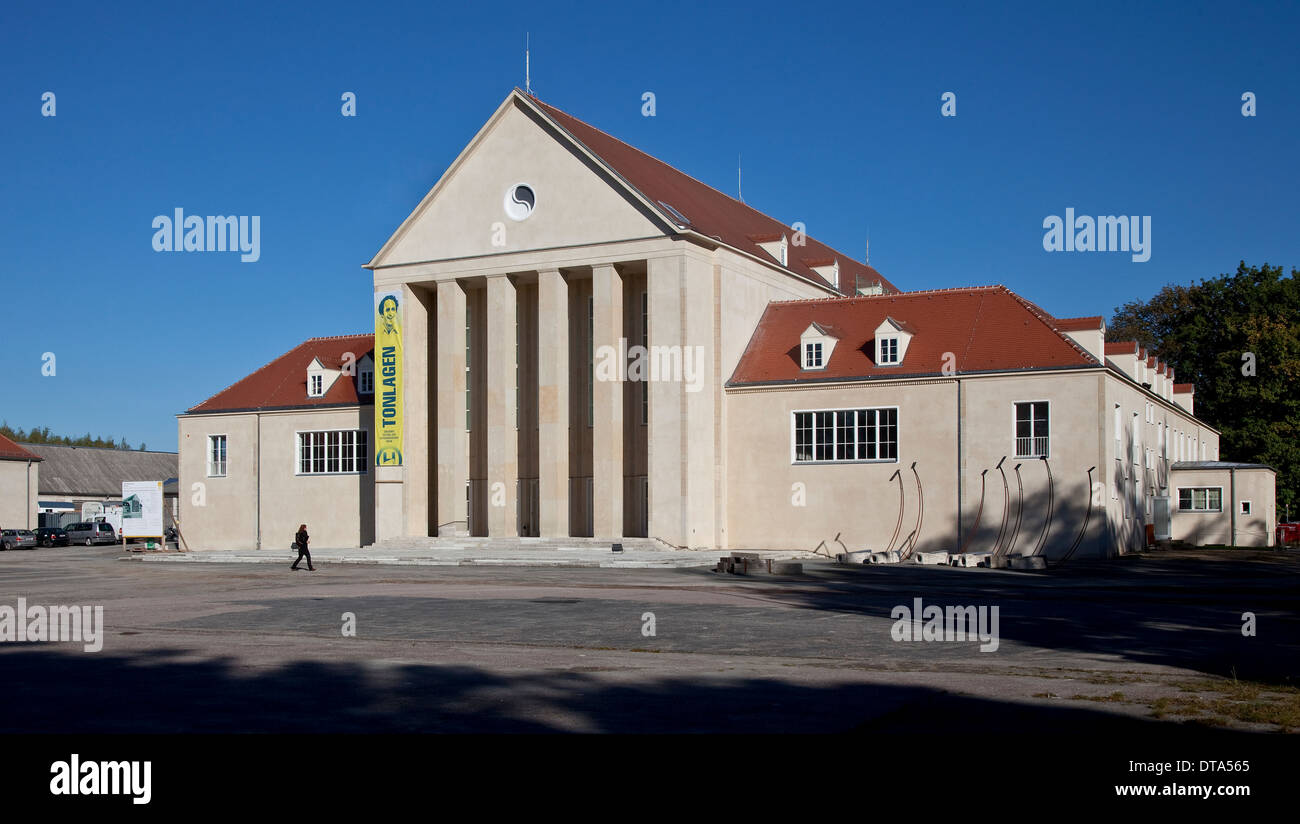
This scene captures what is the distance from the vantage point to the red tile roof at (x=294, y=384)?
53438mm

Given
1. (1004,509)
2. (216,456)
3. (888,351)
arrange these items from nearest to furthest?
(1004,509), (888,351), (216,456)

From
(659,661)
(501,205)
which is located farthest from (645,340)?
(659,661)

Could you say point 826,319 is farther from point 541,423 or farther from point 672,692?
point 672,692

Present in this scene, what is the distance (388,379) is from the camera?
49.2 meters

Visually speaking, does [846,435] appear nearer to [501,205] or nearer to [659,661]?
[501,205]

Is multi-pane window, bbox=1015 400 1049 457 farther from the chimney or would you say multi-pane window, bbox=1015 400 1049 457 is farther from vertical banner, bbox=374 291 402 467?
vertical banner, bbox=374 291 402 467

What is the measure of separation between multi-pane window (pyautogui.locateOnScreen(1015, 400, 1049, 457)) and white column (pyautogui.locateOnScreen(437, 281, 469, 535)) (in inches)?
Answer: 853

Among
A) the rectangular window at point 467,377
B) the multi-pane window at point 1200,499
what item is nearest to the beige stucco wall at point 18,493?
the rectangular window at point 467,377

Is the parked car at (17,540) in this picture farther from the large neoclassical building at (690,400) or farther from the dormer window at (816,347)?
the dormer window at (816,347)

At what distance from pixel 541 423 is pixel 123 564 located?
16.1 meters

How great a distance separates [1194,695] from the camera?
478 inches

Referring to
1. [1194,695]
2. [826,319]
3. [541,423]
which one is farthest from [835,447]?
[1194,695]

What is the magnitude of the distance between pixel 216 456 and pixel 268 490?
164 inches
